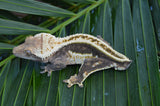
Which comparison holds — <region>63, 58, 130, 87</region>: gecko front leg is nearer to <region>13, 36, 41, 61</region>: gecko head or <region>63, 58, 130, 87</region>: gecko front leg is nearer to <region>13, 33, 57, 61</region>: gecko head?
<region>13, 33, 57, 61</region>: gecko head

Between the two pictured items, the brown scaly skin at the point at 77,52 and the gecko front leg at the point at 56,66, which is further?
the gecko front leg at the point at 56,66

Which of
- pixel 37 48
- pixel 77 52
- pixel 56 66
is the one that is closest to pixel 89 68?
pixel 77 52

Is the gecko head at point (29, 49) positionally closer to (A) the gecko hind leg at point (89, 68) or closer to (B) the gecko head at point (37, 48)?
(B) the gecko head at point (37, 48)

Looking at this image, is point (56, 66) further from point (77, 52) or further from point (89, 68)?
point (89, 68)

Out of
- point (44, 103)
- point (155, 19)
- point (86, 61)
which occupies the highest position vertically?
point (155, 19)

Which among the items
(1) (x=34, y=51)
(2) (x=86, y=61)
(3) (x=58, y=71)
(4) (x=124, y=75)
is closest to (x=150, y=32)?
(4) (x=124, y=75)

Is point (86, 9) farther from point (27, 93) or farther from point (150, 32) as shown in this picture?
point (27, 93)

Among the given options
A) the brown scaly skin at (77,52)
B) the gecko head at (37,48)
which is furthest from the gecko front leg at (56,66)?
the gecko head at (37,48)
